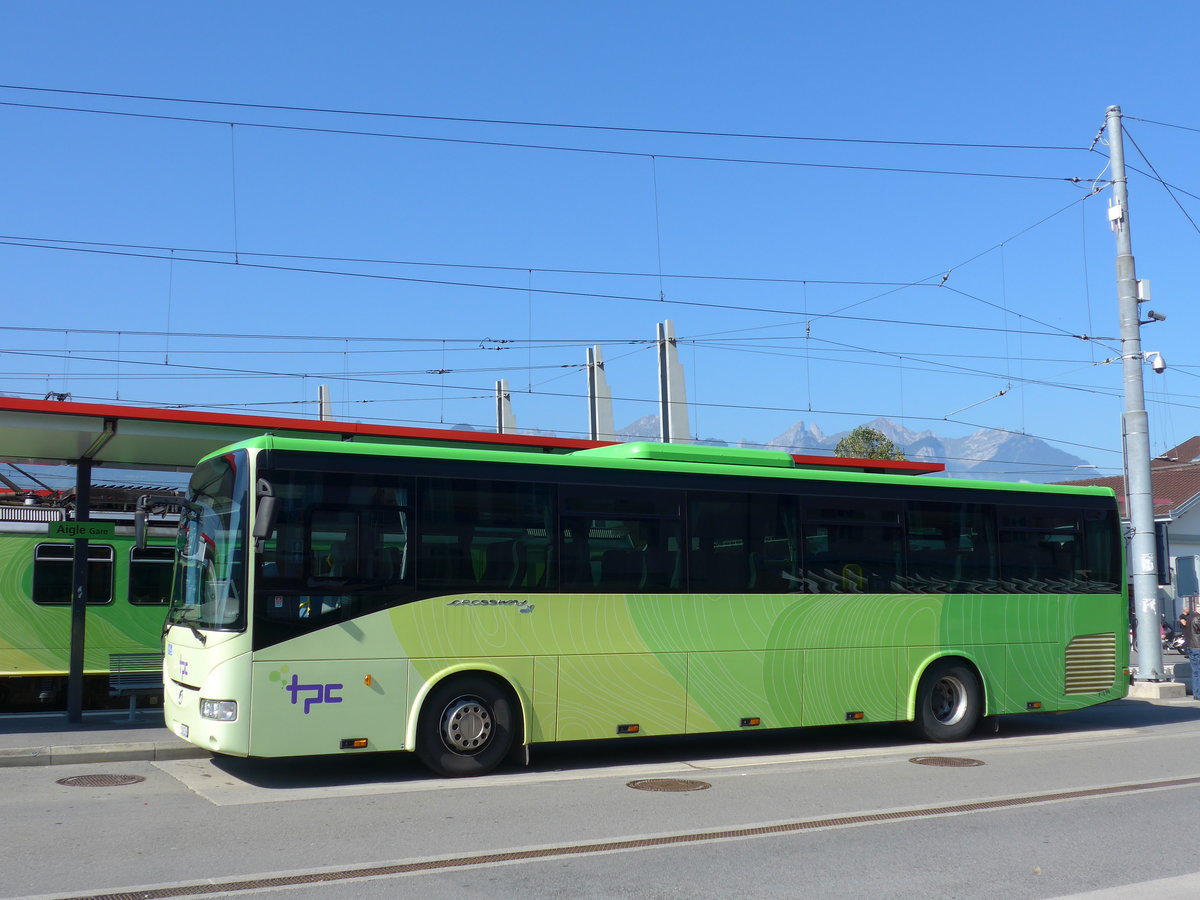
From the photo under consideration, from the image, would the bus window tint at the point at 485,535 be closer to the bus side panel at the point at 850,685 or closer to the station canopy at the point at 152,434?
the station canopy at the point at 152,434

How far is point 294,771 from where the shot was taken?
11.6 m

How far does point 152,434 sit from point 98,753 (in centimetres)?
388

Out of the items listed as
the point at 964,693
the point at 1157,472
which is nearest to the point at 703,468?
the point at 964,693

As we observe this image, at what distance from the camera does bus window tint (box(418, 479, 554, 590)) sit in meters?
11.2

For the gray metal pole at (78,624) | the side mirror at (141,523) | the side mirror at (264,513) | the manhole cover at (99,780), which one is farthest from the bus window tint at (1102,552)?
the gray metal pole at (78,624)

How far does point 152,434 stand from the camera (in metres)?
13.9

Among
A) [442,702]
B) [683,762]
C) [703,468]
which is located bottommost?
[683,762]

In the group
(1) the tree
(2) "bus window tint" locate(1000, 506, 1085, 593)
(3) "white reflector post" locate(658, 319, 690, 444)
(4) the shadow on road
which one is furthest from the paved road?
(1) the tree

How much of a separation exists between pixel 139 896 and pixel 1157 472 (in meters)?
55.6

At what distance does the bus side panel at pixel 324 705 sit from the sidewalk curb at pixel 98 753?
91.8 inches

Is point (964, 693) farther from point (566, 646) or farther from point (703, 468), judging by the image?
point (566, 646)

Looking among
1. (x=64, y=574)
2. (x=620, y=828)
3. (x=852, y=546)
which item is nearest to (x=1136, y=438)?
(x=852, y=546)

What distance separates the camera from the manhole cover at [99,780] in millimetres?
10453

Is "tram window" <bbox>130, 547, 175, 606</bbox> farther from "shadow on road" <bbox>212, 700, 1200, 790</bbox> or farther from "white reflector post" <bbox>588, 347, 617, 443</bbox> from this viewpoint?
"white reflector post" <bbox>588, 347, 617, 443</bbox>
